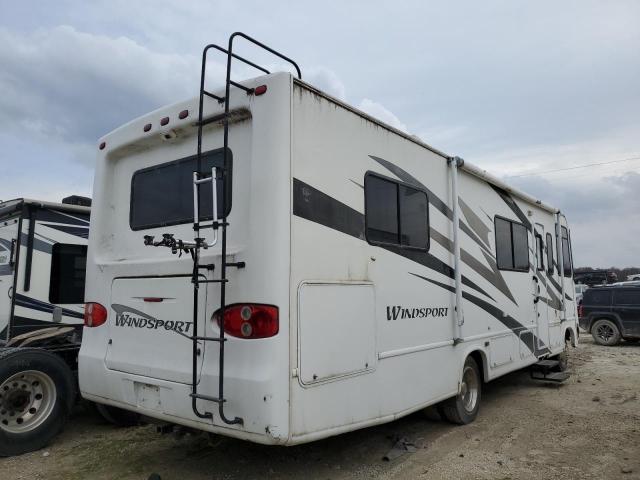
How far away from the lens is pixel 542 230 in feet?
26.7

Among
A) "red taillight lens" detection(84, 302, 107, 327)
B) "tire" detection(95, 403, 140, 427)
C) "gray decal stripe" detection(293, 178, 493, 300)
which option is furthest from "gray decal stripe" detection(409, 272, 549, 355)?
"tire" detection(95, 403, 140, 427)

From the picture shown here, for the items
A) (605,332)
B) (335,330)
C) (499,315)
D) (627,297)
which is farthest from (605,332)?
(335,330)

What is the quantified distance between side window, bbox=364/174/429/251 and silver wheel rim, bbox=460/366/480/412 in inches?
68.0

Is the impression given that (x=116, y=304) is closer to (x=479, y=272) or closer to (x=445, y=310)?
(x=445, y=310)

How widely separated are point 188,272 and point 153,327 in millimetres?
561

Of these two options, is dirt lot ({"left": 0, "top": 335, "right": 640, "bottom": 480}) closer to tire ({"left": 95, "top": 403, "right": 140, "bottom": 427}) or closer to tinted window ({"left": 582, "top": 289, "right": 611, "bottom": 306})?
tire ({"left": 95, "top": 403, "right": 140, "bottom": 427})

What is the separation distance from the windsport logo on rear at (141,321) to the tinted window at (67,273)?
211 cm

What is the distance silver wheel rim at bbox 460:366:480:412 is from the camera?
5.53m

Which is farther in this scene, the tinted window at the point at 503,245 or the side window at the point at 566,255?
the side window at the point at 566,255

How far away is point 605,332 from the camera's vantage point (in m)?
13.2

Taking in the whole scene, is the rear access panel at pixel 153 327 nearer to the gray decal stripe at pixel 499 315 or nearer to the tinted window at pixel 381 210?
the tinted window at pixel 381 210

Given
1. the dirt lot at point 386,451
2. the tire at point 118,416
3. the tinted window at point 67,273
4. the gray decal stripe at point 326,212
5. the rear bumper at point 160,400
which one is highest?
the gray decal stripe at point 326,212

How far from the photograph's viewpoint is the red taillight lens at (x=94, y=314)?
14.2ft

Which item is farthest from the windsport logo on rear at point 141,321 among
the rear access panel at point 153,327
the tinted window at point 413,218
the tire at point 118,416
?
the tinted window at point 413,218
